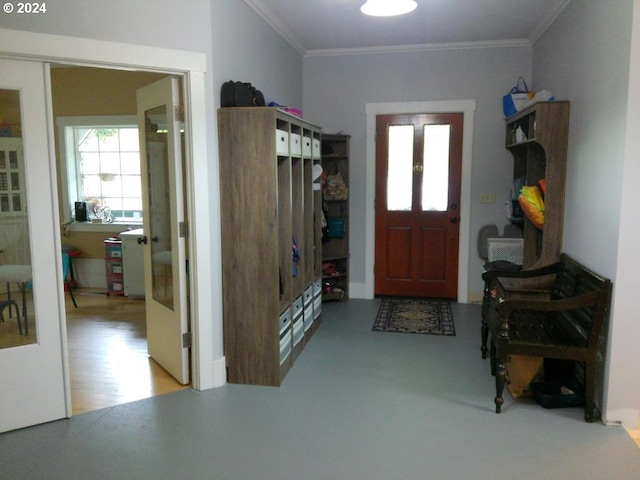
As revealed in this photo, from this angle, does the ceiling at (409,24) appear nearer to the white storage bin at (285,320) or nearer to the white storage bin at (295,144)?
the white storage bin at (295,144)

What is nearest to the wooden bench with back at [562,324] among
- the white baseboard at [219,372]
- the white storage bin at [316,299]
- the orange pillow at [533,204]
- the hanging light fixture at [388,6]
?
the orange pillow at [533,204]

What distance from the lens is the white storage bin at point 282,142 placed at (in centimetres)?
345

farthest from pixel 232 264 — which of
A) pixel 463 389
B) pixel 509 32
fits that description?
pixel 509 32

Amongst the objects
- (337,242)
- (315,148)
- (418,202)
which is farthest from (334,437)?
(418,202)

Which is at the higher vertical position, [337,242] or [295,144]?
[295,144]

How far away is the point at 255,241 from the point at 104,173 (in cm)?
396

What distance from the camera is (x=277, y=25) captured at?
4.55 meters

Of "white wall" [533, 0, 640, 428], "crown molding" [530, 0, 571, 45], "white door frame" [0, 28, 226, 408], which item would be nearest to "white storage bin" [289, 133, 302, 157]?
"white door frame" [0, 28, 226, 408]

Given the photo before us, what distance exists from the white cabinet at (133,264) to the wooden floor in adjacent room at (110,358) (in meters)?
0.19

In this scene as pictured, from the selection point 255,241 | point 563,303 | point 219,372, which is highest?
point 255,241

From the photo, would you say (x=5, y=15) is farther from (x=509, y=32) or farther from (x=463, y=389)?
(x=509, y=32)

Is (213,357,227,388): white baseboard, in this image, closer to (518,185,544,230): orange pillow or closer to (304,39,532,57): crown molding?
(518,185,544,230): orange pillow

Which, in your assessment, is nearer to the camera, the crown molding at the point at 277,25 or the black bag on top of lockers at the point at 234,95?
the black bag on top of lockers at the point at 234,95

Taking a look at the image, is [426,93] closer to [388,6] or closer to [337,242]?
[337,242]
